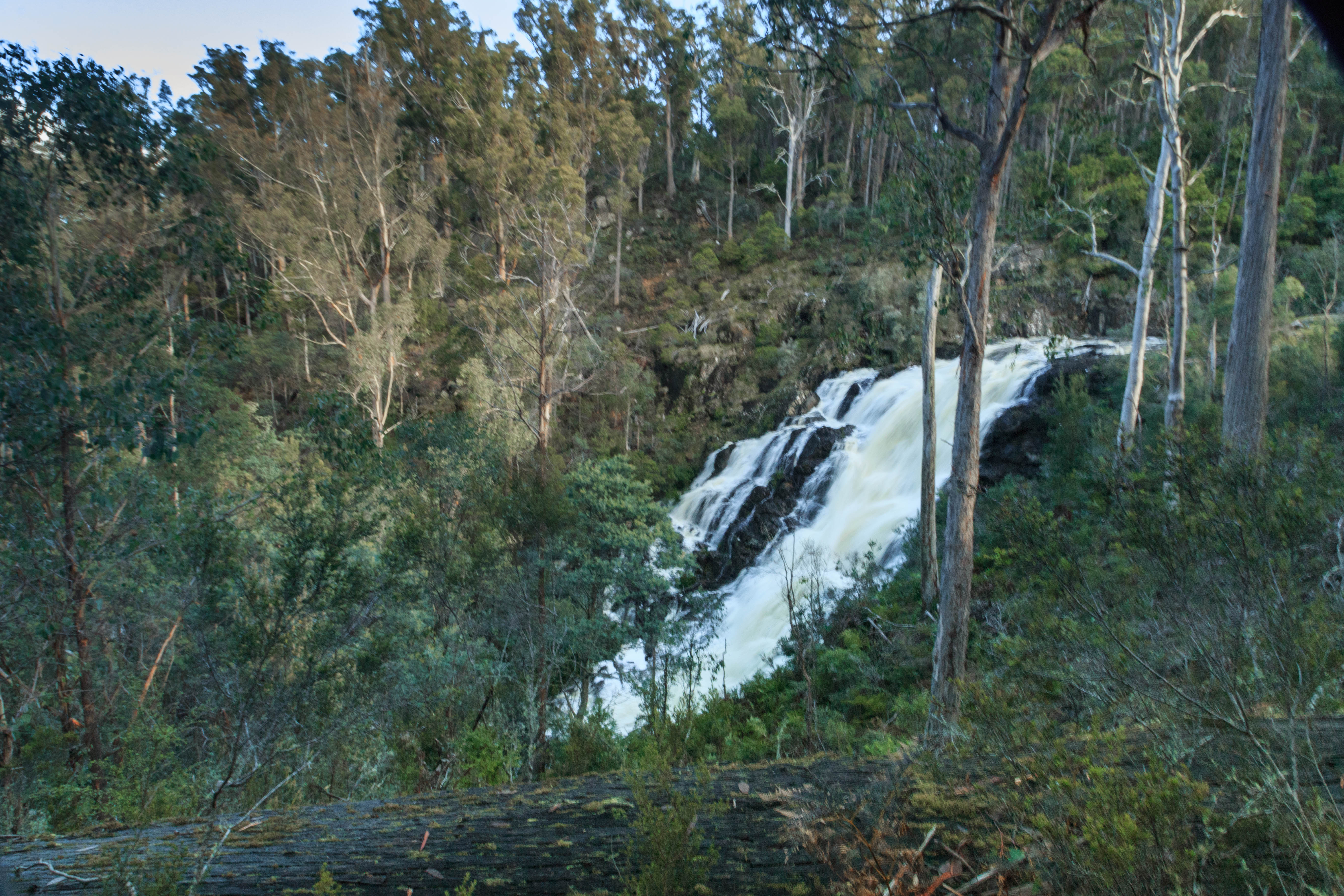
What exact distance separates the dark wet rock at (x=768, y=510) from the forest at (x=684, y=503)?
0.60 ft

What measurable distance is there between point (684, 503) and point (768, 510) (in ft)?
12.0

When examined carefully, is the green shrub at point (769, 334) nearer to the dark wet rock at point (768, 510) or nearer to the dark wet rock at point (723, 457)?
the dark wet rock at point (723, 457)

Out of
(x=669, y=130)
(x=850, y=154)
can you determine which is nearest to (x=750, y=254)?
(x=850, y=154)

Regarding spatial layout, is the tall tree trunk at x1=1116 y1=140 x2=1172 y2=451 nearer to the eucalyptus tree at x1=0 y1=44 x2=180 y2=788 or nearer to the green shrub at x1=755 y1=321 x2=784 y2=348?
the eucalyptus tree at x1=0 y1=44 x2=180 y2=788

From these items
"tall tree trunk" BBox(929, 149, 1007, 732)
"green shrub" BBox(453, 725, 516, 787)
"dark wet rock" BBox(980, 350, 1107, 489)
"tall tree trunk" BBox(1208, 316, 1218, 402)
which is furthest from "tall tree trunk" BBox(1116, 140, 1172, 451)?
"green shrub" BBox(453, 725, 516, 787)

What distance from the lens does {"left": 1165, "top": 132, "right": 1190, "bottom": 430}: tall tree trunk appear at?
1030 cm

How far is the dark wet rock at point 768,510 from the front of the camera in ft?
56.3

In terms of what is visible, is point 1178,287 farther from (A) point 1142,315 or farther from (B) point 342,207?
(B) point 342,207

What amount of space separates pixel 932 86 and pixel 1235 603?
17.6ft

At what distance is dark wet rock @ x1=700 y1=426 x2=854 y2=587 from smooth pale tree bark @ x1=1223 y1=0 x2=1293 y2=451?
10.2 m

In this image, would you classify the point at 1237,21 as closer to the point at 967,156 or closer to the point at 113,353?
the point at 967,156

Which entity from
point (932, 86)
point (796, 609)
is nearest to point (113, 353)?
point (932, 86)

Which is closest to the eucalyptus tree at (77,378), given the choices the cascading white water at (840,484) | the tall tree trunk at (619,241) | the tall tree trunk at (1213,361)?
the cascading white water at (840,484)

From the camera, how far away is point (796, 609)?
13578mm
